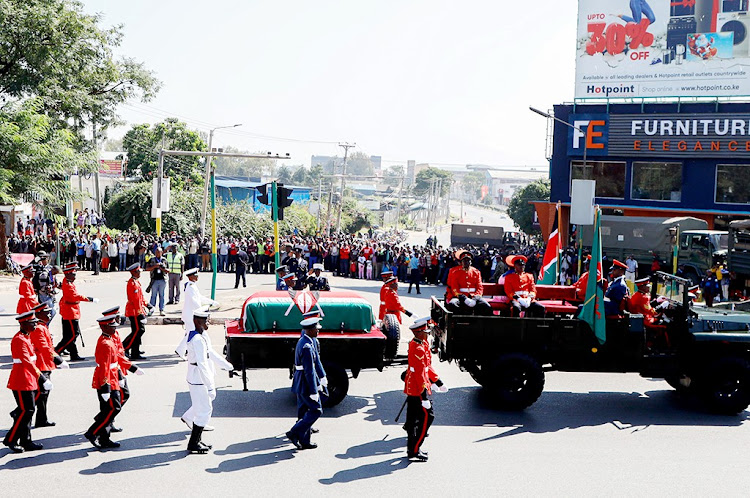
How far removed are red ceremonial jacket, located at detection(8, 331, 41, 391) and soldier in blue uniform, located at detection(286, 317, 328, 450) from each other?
2.95 meters

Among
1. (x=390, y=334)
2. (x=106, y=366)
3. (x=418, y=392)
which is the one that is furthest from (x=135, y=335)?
(x=418, y=392)

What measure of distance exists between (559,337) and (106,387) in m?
6.11

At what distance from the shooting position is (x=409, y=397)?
931 centimetres

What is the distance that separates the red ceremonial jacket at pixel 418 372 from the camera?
9.29 m

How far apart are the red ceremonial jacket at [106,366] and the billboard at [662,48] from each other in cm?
3248

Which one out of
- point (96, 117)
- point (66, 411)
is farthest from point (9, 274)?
point (66, 411)

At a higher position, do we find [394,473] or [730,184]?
[730,184]

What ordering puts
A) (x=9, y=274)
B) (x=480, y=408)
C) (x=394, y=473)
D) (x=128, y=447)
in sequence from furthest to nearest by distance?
(x=9, y=274) → (x=480, y=408) → (x=128, y=447) → (x=394, y=473)

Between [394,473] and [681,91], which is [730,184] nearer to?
[681,91]

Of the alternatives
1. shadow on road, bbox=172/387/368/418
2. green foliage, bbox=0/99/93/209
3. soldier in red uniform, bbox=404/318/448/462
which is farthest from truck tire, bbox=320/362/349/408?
green foliage, bbox=0/99/93/209

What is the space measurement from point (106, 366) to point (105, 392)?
0.29 m

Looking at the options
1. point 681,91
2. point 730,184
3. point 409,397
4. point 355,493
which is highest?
point 681,91

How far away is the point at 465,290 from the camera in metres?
12.9

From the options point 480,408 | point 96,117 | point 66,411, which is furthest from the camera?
point 96,117
